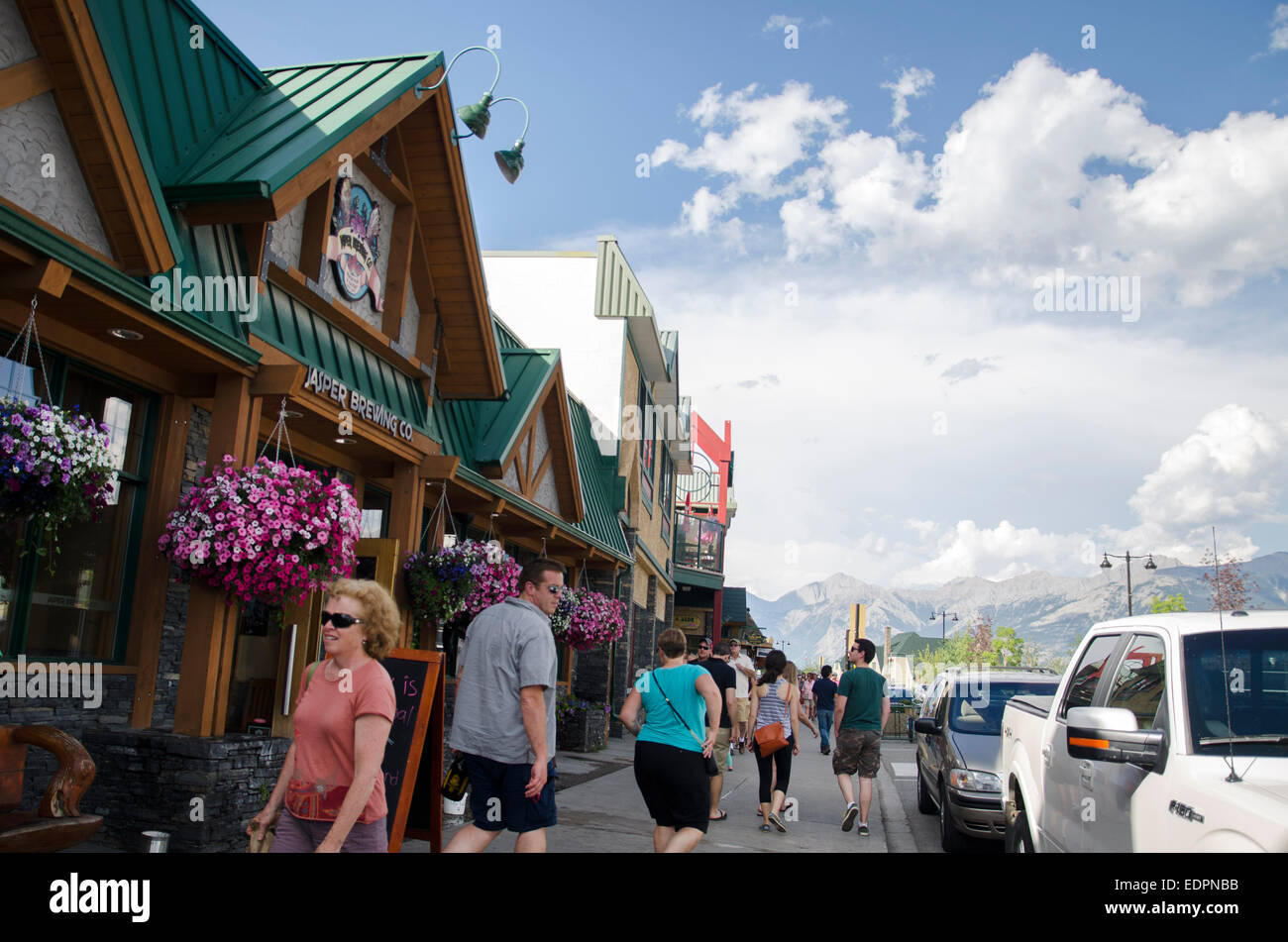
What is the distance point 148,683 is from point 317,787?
12.3 feet

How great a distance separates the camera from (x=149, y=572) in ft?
22.8

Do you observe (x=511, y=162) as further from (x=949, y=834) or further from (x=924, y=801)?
(x=924, y=801)

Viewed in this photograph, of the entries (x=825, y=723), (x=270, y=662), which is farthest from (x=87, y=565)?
(x=825, y=723)

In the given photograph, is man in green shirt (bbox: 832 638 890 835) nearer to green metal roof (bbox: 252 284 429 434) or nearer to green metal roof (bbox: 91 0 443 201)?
green metal roof (bbox: 252 284 429 434)

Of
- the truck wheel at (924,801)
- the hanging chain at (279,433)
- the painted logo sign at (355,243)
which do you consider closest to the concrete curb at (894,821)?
the truck wheel at (924,801)

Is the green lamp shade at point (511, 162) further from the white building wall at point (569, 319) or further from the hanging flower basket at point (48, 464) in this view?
the white building wall at point (569, 319)

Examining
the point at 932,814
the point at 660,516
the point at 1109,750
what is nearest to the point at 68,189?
the point at 1109,750

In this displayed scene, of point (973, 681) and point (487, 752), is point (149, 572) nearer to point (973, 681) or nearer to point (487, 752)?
point (487, 752)

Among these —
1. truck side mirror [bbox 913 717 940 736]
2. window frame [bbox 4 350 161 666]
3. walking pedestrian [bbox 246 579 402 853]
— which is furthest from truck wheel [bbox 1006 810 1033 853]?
window frame [bbox 4 350 161 666]

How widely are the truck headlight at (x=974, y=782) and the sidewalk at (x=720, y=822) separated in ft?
3.42

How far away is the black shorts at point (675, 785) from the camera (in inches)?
238

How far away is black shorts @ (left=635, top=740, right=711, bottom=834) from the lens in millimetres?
6035

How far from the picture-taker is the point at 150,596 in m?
6.95

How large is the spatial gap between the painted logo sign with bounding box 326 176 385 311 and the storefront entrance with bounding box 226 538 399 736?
2844 millimetres
